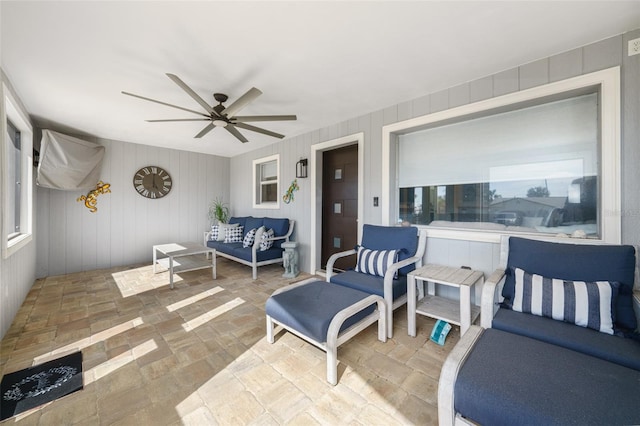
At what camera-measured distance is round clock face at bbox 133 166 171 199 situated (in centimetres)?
510

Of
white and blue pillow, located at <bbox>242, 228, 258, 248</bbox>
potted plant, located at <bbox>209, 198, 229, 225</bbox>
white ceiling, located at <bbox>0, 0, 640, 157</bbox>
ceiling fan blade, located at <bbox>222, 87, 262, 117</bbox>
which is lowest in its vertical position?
white and blue pillow, located at <bbox>242, 228, 258, 248</bbox>

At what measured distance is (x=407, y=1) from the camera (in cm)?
159

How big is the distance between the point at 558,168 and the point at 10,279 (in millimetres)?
5479

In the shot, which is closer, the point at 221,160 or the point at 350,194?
the point at 350,194

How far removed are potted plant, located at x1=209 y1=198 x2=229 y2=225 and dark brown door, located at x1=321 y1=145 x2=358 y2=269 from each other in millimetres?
2840

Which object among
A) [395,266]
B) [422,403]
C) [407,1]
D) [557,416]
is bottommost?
[422,403]

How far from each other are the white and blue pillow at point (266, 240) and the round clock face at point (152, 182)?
9.13ft

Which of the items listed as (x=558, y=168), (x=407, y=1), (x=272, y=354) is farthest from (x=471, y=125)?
(x=272, y=354)

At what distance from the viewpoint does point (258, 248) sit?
13.6ft

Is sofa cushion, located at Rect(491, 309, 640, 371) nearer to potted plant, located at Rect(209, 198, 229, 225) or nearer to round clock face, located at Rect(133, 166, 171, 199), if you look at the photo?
potted plant, located at Rect(209, 198, 229, 225)

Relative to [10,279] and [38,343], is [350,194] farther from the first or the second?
[10,279]

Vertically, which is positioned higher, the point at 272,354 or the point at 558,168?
the point at 558,168

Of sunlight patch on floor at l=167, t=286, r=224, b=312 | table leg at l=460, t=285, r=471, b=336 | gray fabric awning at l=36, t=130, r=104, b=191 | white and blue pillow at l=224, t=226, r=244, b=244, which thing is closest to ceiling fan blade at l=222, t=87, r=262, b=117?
sunlight patch on floor at l=167, t=286, r=224, b=312

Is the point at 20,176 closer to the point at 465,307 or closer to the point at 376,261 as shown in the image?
the point at 376,261
